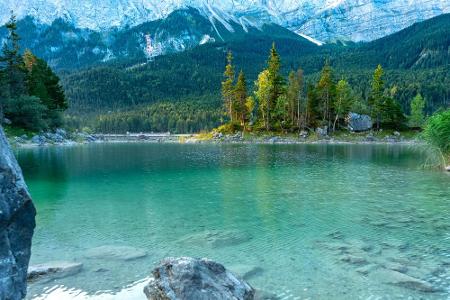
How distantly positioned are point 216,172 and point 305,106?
67.9 m

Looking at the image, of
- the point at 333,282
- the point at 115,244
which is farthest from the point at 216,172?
the point at 333,282

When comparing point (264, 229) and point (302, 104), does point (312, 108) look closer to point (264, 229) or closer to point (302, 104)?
point (302, 104)

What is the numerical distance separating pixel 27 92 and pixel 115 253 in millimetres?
86642

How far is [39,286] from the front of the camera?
1371 centimetres

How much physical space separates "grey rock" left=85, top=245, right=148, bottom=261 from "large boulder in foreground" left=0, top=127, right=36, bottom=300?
6980 mm

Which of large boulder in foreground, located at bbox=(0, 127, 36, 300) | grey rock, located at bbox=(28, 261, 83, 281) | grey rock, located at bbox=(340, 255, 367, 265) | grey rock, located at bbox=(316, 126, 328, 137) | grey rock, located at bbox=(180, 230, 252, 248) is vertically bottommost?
grey rock, located at bbox=(340, 255, 367, 265)

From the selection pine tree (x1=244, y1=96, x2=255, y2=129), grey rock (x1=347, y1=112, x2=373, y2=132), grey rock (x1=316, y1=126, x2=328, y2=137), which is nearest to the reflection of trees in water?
pine tree (x1=244, y1=96, x2=255, y2=129)

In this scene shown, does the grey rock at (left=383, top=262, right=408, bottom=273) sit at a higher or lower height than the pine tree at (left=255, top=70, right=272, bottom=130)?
lower

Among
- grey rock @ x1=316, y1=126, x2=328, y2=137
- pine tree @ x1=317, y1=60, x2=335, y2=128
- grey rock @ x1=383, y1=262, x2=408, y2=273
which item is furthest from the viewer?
pine tree @ x1=317, y1=60, x2=335, y2=128

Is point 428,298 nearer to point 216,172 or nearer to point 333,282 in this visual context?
point 333,282

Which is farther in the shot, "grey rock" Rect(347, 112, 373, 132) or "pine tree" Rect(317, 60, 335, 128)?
"grey rock" Rect(347, 112, 373, 132)

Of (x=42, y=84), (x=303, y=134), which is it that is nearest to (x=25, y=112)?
(x=42, y=84)

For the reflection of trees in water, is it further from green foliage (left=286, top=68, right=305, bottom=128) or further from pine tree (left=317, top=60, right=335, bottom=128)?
pine tree (left=317, top=60, right=335, bottom=128)

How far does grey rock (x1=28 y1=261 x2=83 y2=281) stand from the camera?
14511 millimetres
